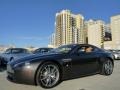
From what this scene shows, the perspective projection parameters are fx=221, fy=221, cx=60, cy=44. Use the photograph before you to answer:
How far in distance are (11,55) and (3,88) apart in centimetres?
768

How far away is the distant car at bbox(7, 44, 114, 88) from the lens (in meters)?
6.03

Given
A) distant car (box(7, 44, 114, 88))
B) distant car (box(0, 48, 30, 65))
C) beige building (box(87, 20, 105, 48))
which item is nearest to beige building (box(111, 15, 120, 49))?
beige building (box(87, 20, 105, 48))

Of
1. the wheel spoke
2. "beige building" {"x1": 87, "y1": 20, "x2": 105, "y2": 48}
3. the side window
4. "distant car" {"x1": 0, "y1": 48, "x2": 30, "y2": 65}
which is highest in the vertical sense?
"beige building" {"x1": 87, "y1": 20, "x2": 105, "y2": 48}

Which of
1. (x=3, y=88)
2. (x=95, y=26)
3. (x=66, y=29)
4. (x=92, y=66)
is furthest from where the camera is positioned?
(x=95, y=26)

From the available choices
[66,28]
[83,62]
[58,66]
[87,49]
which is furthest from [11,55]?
[66,28]

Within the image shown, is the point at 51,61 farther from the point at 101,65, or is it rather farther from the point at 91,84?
the point at 101,65

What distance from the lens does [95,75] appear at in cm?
831

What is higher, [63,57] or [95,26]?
[95,26]

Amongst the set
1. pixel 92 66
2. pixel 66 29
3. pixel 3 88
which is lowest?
pixel 3 88

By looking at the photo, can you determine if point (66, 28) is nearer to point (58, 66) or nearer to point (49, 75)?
point (58, 66)

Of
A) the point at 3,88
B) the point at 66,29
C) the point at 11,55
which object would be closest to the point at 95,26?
the point at 66,29

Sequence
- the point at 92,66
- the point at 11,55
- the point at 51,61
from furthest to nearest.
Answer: the point at 11,55 → the point at 92,66 → the point at 51,61

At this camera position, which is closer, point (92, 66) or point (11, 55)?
point (92, 66)

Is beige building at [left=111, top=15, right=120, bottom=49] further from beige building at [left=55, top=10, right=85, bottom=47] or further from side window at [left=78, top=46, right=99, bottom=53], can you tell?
side window at [left=78, top=46, right=99, bottom=53]
